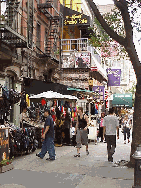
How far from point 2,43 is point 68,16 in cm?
1244

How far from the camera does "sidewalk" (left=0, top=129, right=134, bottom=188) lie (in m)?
7.21

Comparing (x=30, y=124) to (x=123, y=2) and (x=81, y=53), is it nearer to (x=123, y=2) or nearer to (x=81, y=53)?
(x=123, y=2)

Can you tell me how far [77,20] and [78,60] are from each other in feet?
10.5

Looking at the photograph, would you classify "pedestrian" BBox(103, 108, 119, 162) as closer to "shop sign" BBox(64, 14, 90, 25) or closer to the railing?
the railing

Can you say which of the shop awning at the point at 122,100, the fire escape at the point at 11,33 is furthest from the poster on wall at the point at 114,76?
the fire escape at the point at 11,33

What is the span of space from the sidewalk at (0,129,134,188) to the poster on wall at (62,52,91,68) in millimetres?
13856

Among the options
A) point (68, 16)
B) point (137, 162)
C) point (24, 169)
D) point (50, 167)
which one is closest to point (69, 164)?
point (50, 167)

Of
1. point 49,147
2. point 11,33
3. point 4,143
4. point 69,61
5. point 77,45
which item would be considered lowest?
point 49,147

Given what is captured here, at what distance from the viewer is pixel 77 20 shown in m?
24.6

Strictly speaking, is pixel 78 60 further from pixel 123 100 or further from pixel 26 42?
pixel 123 100

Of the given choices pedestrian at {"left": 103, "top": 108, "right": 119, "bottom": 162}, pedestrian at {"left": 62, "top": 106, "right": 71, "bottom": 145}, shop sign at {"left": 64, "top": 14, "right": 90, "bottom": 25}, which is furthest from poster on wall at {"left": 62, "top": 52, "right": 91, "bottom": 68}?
pedestrian at {"left": 103, "top": 108, "right": 119, "bottom": 162}

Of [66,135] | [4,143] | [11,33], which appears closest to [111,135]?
[4,143]

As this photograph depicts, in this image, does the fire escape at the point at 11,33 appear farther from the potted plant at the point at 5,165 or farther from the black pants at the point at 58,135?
the potted plant at the point at 5,165

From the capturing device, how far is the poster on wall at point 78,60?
2381 cm
